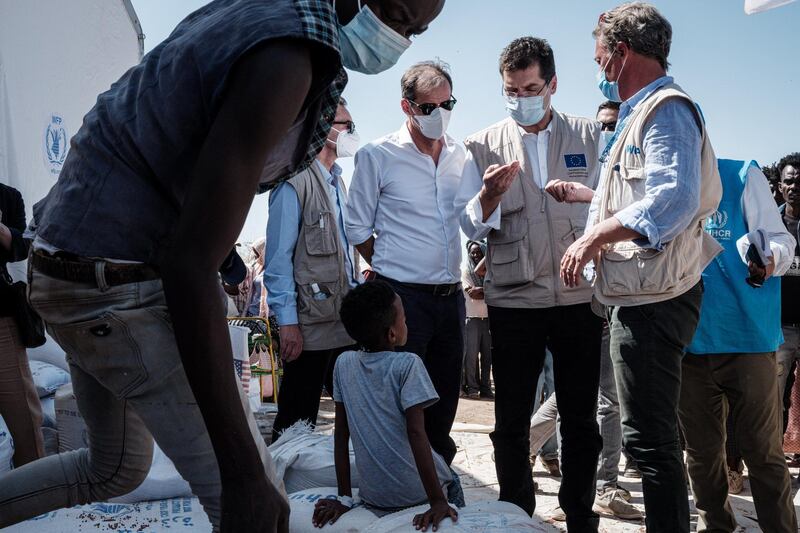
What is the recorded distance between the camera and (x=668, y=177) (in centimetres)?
268

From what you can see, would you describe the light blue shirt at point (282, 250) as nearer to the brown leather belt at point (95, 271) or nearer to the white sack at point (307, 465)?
the white sack at point (307, 465)

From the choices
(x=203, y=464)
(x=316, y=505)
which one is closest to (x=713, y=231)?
(x=316, y=505)

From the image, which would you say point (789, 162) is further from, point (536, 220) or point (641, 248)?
point (641, 248)

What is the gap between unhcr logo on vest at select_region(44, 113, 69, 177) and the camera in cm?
585

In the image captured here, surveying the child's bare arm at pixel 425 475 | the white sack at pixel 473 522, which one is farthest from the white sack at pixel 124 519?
the child's bare arm at pixel 425 475

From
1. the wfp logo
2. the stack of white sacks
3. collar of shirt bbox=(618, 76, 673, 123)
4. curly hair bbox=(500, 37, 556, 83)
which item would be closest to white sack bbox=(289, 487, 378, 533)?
the stack of white sacks

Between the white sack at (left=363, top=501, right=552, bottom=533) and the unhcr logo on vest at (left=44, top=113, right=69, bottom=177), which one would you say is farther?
the unhcr logo on vest at (left=44, top=113, right=69, bottom=177)

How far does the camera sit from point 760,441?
10.8ft

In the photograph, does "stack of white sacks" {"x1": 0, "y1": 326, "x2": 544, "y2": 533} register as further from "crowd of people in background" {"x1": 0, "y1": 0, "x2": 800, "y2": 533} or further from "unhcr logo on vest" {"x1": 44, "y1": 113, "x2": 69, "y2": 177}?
"unhcr logo on vest" {"x1": 44, "y1": 113, "x2": 69, "y2": 177}

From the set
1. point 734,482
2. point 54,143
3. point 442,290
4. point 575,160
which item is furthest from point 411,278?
point 54,143

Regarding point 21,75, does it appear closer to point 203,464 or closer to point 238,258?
point 238,258

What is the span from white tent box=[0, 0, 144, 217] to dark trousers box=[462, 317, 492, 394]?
17.3 feet

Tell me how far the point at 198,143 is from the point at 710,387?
9.27ft

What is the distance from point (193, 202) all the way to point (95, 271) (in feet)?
1.34
